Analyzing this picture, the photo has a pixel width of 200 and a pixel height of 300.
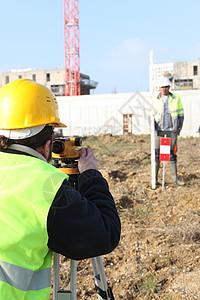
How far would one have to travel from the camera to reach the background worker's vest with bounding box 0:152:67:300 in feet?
3.58

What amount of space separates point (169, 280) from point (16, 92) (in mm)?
2236

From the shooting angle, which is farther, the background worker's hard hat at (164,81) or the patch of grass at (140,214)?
the background worker's hard hat at (164,81)

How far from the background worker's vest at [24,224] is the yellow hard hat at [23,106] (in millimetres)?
241

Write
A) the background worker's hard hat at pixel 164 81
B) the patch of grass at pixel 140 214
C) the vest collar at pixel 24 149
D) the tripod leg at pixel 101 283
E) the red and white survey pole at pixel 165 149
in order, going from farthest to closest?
1. the background worker's hard hat at pixel 164 81
2. the red and white survey pole at pixel 165 149
3. the patch of grass at pixel 140 214
4. the tripod leg at pixel 101 283
5. the vest collar at pixel 24 149

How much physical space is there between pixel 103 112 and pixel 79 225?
22039 mm

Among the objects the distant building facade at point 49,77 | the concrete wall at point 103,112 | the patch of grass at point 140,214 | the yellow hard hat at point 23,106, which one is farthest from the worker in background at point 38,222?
the distant building facade at point 49,77

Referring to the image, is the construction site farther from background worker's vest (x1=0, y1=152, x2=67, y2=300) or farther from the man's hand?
the man's hand

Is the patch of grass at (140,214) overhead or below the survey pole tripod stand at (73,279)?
below

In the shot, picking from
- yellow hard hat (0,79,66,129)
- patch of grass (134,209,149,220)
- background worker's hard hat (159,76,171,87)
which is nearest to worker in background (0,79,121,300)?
yellow hard hat (0,79,66,129)

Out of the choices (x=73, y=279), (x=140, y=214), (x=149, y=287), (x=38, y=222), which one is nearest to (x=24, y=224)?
(x=38, y=222)

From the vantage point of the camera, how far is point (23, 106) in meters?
1.34

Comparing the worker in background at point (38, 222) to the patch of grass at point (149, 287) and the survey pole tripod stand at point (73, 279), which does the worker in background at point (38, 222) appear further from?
the patch of grass at point (149, 287)

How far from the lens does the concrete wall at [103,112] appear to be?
22.2 m

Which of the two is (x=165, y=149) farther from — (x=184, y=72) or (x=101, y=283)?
(x=184, y=72)
